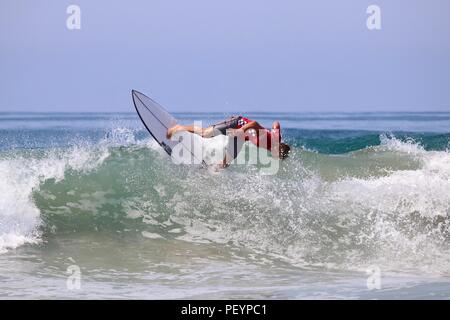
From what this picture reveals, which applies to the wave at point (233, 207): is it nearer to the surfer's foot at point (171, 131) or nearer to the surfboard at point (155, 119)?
the surfboard at point (155, 119)

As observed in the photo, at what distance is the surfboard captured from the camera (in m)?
10.4

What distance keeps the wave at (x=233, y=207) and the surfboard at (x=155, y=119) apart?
1.54 ft

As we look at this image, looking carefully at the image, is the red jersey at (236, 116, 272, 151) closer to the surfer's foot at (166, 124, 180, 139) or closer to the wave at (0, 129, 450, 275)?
the wave at (0, 129, 450, 275)

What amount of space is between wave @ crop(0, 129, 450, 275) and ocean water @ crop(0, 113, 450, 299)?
0.02m

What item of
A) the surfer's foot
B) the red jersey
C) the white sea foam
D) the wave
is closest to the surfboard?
the surfer's foot

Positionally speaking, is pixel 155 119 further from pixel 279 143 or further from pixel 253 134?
pixel 279 143

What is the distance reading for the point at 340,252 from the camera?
28.5 feet

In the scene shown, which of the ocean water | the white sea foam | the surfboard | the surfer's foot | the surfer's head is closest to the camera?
the ocean water

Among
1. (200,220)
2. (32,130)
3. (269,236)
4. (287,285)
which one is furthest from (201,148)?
(32,130)

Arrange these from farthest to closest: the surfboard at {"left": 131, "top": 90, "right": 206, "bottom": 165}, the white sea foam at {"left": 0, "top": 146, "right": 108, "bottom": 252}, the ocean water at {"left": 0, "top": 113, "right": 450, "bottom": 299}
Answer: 1. the surfboard at {"left": 131, "top": 90, "right": 206, "bottom": 165}
2. the white sea foam at {"left": 0, "top": 146, "right": 108, "bottom": 252}
3. the ocean water at {"left": 0, "top": 113, "right": 450, "bottom": 299}

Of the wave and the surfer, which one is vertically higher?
the surfer
